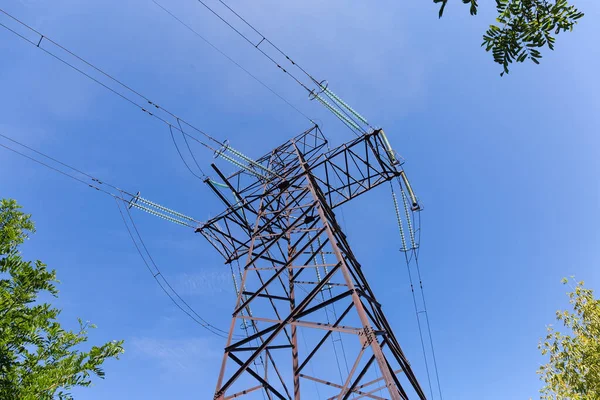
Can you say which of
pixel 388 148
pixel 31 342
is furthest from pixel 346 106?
pixel 31 342

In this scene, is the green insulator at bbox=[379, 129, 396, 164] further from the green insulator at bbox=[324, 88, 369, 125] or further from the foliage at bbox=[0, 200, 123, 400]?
the foliage at bbox=[0, 200, 123, 400]

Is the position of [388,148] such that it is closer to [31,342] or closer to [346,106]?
[346,106]

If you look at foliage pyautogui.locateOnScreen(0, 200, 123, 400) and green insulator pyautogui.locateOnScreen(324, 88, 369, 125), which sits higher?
green insulator pyautogui.locateOnScreen(324, 88, 369, 125)

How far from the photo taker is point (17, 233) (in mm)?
6898

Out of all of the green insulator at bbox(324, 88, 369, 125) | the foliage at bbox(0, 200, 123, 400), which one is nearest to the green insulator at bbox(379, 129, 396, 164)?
the green insulator at bbox(324, 88, 369, 125)

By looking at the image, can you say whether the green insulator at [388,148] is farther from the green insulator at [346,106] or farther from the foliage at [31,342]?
the foliage at [31,342]

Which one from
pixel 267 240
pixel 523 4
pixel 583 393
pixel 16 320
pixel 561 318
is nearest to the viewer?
pixel 523 4

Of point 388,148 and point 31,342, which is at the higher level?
point 388,148

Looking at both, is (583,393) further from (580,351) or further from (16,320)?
(16,320)

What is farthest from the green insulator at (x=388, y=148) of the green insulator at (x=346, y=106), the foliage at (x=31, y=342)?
the foliage at (x=31, y=342)

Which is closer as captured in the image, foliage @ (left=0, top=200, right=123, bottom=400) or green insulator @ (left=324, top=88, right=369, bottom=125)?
foliage @ (left=0, top=200, right=123, bottom=400)

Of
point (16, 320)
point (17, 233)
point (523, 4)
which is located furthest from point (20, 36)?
point (523, 4)

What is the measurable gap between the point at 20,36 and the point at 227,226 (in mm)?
7242

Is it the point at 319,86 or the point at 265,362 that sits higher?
the point at 319,86
